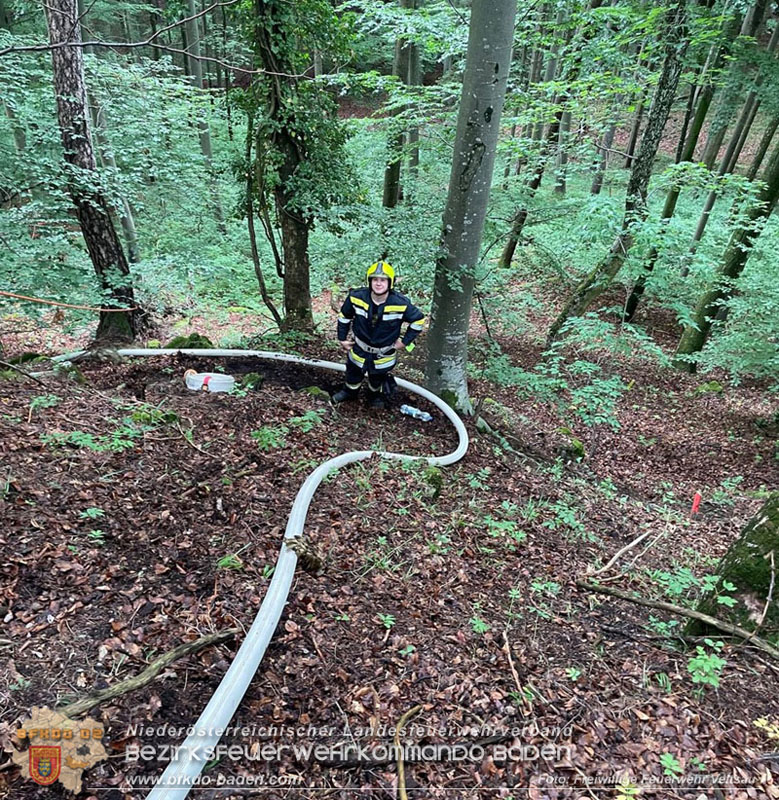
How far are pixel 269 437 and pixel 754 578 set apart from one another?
3.56 metres

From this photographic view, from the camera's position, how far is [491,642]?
2.71 metres

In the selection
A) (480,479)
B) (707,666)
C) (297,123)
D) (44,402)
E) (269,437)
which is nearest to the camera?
(707,666)

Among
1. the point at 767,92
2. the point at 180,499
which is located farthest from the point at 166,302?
the point at 767,92

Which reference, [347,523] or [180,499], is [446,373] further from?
[180,499]

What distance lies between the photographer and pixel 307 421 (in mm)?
4613

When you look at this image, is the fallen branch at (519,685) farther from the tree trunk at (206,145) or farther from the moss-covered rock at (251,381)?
the tree trunk at (206,145)

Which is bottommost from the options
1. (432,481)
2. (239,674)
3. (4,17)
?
(432,481)

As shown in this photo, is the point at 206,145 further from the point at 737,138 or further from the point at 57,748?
the point at 57,748

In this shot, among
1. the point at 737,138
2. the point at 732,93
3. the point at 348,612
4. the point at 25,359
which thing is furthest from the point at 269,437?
the point at 737,138

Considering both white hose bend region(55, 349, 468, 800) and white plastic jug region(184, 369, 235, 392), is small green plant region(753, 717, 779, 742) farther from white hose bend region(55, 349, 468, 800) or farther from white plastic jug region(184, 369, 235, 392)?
white plastic jug region(184, 369, 235, 392)

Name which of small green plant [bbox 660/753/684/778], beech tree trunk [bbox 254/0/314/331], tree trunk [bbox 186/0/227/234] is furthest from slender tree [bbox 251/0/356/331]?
small green plant [bbox 660/753/684/778]

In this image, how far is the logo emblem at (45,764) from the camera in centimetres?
167

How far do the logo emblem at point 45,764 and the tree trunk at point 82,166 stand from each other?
5.12 meters

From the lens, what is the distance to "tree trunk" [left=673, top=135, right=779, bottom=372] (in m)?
7.80
